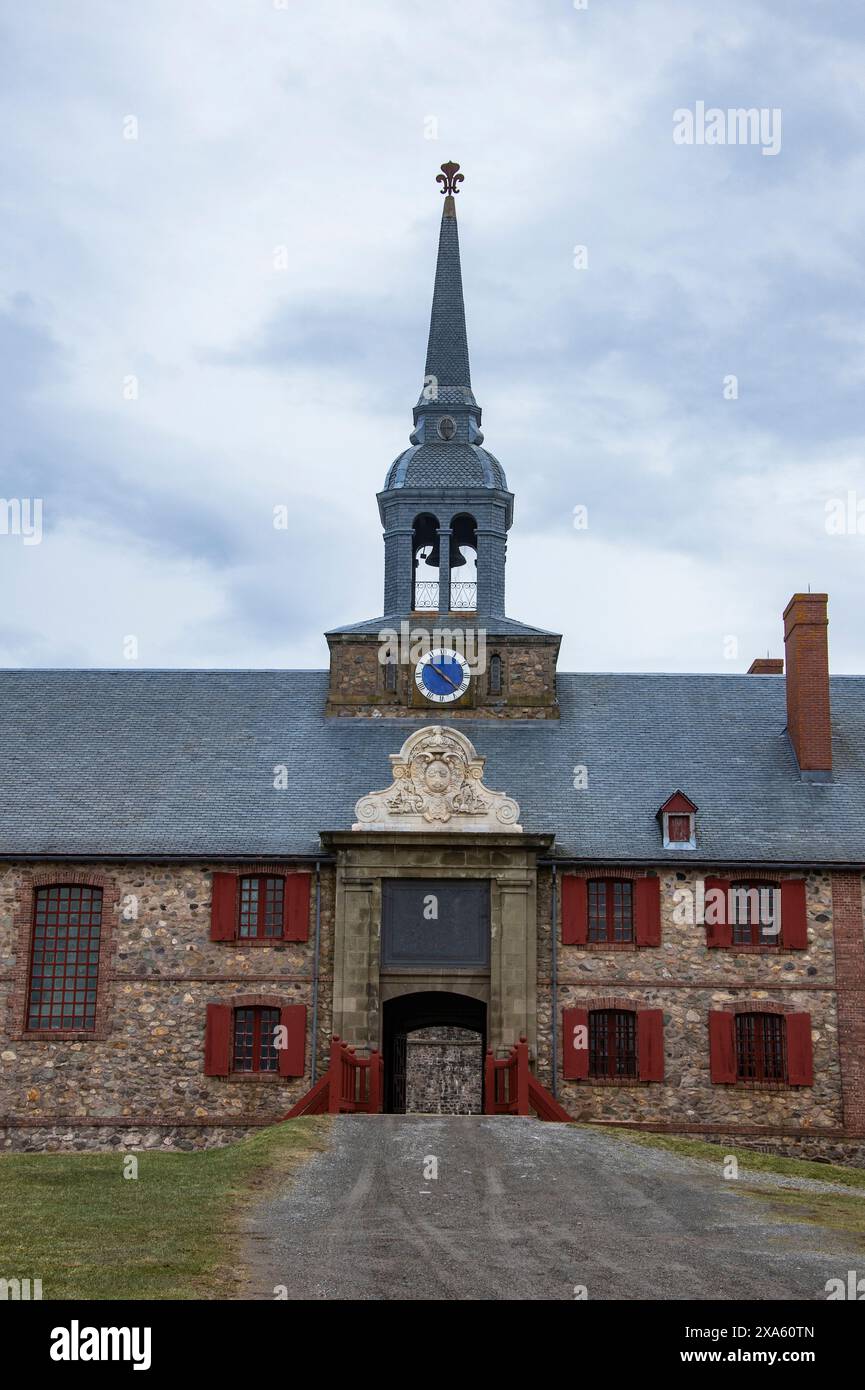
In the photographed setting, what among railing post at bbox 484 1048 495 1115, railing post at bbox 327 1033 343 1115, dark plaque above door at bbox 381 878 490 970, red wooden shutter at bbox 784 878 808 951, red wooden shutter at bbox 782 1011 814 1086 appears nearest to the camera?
railing post at bbox 327 1033 343 1115

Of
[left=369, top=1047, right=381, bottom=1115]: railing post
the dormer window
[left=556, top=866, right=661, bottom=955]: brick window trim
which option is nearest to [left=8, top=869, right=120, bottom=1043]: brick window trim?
[left=369, top=1047, right=381, bottom=1115]: railing post

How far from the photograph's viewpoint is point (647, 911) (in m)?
27.8

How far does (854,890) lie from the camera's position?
27.8 meters

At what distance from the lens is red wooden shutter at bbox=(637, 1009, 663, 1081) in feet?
88.7

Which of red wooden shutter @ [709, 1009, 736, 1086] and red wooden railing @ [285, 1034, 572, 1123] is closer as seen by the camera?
red wooden railing @ [285, 1034, 572, 1123]

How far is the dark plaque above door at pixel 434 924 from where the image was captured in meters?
27.5

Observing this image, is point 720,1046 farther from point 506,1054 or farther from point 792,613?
point 792,613

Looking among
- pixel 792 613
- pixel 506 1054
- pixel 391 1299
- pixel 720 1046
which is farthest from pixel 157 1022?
pixel 391 1299

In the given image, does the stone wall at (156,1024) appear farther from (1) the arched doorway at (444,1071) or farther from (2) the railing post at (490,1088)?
(1) the arched doorway at (444,1071)

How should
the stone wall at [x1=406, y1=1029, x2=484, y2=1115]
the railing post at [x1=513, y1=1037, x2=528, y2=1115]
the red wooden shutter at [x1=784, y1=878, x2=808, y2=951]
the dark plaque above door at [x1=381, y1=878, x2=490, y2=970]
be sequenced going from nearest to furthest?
1. the railing post at [x1=513, y1=1037, x2=528, y2=1115]
2. the dark plaque above door at [x1=381, y1=878, x2=490, y2=970]
3. the red wooden shutter at [x1=784, y1=878, x2=808, y2=951]
4. the stone wall at [x1=406, y1=1029, x2=484, y2=1115]

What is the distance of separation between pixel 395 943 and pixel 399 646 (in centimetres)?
699

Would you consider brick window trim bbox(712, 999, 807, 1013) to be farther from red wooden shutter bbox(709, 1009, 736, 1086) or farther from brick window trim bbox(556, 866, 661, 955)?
brick window trim bbox(556, 866, 661, 955)

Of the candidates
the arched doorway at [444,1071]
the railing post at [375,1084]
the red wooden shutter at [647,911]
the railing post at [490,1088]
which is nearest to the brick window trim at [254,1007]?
the railing post at [375,1084]

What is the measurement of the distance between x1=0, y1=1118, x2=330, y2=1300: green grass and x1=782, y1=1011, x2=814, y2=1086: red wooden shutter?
9370mm
